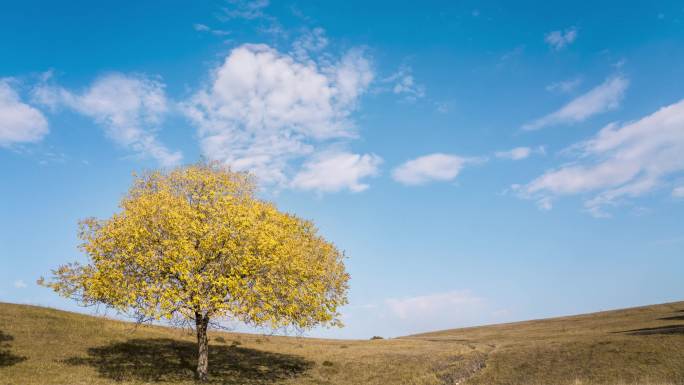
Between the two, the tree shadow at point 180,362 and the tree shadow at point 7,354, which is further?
the tree shadow at point 180,362

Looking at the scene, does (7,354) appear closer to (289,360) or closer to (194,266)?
(194,266)

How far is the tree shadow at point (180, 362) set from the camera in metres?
31.6

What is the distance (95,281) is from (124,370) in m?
7.12

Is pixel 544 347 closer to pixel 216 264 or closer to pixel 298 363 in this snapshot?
pixel 298 363

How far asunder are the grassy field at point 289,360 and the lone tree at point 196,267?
15.9 feet

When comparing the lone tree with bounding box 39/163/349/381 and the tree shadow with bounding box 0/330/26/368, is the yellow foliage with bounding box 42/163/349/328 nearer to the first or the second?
the lone tree with bounding box 39/163/349/381

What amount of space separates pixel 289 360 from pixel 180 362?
35.0 ft

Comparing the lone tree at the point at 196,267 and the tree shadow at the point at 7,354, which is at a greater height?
the lone tree at the point at 196,267

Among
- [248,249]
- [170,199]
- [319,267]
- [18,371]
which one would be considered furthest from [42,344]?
[319,267]

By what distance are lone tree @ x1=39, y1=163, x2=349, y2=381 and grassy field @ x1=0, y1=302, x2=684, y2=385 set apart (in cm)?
484

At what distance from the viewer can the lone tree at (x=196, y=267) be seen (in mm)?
28953

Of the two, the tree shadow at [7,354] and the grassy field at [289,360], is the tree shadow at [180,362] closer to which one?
the grassy field at [289,360]

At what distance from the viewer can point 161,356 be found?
38.2m

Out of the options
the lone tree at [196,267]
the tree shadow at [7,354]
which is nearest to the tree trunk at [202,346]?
the lone tree at [196,267]
